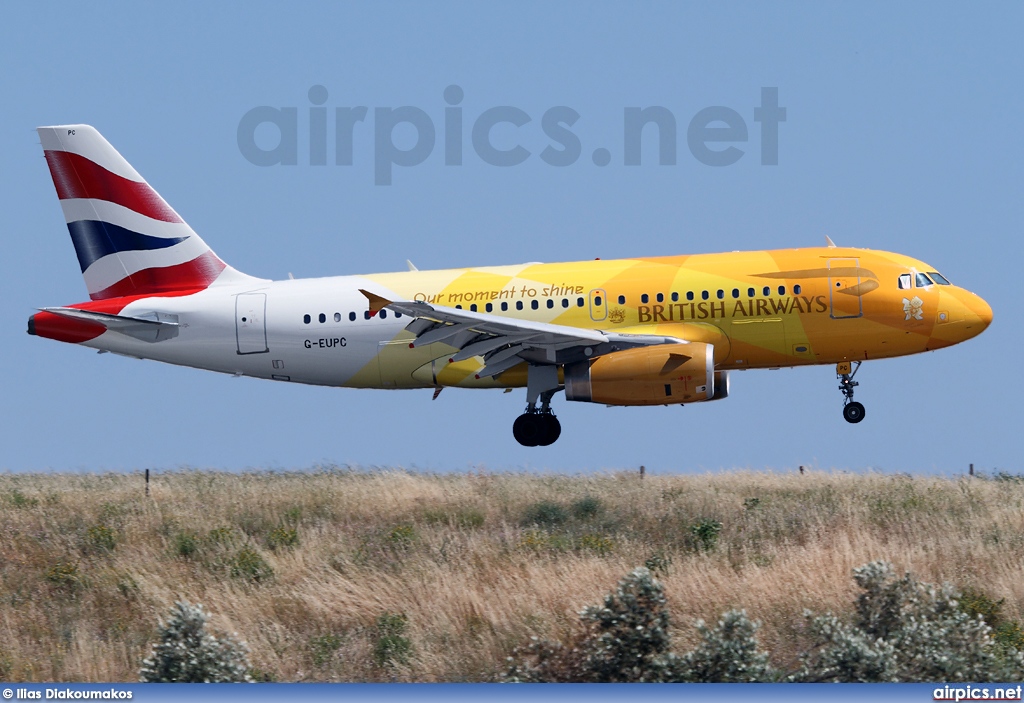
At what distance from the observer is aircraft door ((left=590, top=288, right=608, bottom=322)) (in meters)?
28.9

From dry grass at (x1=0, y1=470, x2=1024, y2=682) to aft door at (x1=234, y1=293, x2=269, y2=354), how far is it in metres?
3.60

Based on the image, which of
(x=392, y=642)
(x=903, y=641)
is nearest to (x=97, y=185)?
(x=392, y=642)

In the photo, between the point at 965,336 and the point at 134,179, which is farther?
the point at 134,179

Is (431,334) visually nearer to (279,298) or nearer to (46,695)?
(279,298)

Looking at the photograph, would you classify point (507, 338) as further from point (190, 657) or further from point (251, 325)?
point (190, 657)

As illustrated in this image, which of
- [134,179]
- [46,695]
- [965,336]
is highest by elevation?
[134,179]

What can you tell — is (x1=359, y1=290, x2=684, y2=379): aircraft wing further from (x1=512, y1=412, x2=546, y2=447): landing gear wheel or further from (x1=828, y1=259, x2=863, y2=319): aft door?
(x1=828, y1=259, x2=863, y2=319): aft door

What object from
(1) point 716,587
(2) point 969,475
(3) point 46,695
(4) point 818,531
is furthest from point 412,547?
(2) point 969,475

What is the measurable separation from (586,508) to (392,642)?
23.1 ft

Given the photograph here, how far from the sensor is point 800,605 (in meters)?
Answer: 19.1

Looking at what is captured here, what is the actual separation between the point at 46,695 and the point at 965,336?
2166cm

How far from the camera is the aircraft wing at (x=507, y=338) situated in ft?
89.0

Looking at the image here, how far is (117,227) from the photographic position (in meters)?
32.4

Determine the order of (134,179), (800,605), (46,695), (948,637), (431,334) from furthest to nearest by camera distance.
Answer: (134,179), (431,334), (800,605), (948,637), (46,695)
